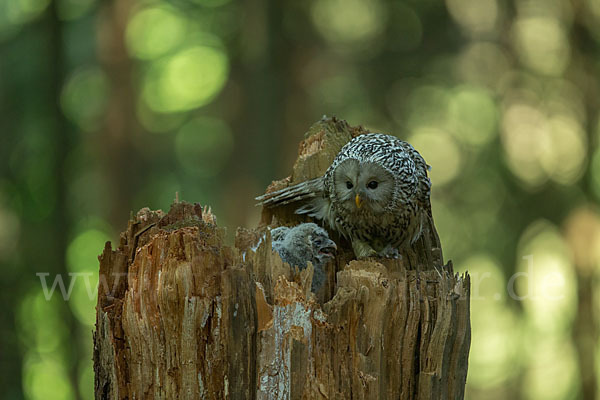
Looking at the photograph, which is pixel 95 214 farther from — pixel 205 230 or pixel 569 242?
pixel 569 242

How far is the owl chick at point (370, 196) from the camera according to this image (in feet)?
9.43

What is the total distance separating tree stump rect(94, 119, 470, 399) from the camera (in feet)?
5.93

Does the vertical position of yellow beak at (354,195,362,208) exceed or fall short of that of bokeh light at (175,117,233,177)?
it falls short

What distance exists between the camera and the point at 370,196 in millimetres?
2920

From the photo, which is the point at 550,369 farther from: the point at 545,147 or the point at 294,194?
the point at 294,194

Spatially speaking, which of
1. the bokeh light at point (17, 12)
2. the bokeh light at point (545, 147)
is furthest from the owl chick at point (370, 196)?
the bokeh light at point (17, 12)

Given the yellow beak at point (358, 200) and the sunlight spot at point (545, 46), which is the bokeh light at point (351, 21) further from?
the yellow beak at point (358, 200)

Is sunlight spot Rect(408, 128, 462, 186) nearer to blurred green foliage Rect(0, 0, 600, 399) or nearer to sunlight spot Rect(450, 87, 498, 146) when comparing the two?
blurred green foliage Rect(0, 0, 600, 399)

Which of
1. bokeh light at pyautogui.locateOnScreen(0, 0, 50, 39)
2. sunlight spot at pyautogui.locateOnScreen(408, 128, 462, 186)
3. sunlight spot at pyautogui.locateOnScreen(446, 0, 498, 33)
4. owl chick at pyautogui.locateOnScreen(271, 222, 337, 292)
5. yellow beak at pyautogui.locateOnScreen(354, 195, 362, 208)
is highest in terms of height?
sunlight spot at pyautogui.locateOnScreen(446, 0, 498, 33)

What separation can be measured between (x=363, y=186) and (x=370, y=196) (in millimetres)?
75

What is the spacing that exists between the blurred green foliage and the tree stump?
3.74 meters

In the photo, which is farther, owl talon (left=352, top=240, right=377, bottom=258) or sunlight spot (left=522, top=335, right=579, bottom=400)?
sunlight spot (left=522, top=335, right=579, bottom=400)

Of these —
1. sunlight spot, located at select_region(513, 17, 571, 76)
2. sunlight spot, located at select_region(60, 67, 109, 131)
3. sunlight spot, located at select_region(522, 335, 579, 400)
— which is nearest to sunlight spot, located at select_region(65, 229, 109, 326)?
sunlight spot, located at select_region(60, 67, 109, 131)

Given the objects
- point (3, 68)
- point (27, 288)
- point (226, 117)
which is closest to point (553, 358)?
point (226, 117)
